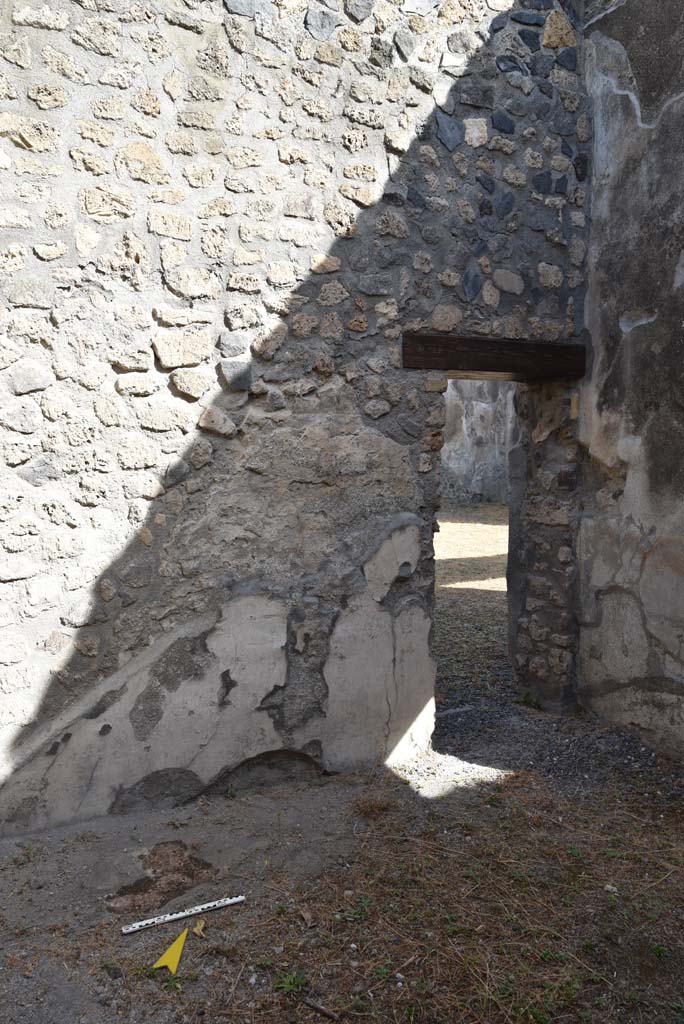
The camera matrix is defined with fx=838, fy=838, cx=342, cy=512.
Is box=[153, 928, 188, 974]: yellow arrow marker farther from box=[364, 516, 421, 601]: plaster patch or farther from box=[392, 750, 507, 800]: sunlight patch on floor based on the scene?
box=[364, 516, 421, 601]: plaster patch

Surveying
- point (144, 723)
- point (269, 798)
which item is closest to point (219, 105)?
point (144, 723)

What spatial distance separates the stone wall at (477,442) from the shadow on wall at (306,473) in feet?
28.7

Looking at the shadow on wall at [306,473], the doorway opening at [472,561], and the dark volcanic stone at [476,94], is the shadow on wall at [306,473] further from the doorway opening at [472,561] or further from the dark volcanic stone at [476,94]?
the doorway opening at [472,561]

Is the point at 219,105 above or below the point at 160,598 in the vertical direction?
above

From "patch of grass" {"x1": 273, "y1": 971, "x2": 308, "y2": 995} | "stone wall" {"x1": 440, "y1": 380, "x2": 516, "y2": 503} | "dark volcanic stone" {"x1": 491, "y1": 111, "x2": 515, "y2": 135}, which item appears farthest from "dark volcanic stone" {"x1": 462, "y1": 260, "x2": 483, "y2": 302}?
"stone wall" {"x1": 440, "y1": 380, "x2": 516, "y2": 503}

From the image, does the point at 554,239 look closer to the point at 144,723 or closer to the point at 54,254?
the point at 54,254

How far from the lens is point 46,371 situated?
283 cm

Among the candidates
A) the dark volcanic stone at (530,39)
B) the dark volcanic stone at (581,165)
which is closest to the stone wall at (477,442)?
the dark volcanic stone at (581,165)

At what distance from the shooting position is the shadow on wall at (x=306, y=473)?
2.99m

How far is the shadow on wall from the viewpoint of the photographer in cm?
299

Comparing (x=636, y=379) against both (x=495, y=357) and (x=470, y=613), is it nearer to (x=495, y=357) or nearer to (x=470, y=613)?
(x=495, y=357)

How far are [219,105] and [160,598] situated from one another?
5.97 feet

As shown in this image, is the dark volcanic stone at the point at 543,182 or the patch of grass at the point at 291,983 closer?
the patch of grass at the point at 291,983

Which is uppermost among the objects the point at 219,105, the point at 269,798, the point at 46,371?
the point at 219,105
